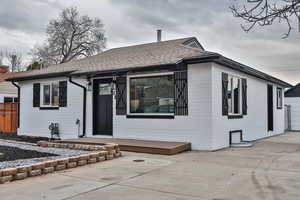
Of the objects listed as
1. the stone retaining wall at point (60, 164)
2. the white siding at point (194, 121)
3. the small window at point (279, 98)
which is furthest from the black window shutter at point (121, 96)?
the small window at point (279, 98)

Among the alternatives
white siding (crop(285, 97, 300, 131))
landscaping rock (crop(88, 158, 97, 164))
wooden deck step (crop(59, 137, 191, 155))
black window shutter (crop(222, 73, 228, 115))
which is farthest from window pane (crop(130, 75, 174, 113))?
white siding (crop(285, 97, 300, 131))

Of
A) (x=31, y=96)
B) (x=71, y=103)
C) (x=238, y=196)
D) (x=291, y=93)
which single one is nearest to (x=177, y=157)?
(x=238, y=196)

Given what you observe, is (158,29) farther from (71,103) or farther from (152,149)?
(152,149)

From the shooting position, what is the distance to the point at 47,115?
42.0 ft

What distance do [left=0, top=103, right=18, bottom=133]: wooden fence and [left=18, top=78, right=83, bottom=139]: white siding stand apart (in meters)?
1.35

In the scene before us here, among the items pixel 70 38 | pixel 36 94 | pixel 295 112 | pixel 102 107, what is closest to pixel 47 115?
pixel 36 94

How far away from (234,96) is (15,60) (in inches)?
1392

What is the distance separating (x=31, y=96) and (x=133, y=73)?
19.8 ft

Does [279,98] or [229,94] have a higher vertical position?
[279,98]

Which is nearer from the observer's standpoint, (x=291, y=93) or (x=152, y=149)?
(x=152, y=149)

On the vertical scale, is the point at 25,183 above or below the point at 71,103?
below

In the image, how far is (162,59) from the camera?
9.78m

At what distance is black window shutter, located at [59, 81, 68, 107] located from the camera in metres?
12.1

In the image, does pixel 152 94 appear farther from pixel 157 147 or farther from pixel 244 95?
pixel 244 95
